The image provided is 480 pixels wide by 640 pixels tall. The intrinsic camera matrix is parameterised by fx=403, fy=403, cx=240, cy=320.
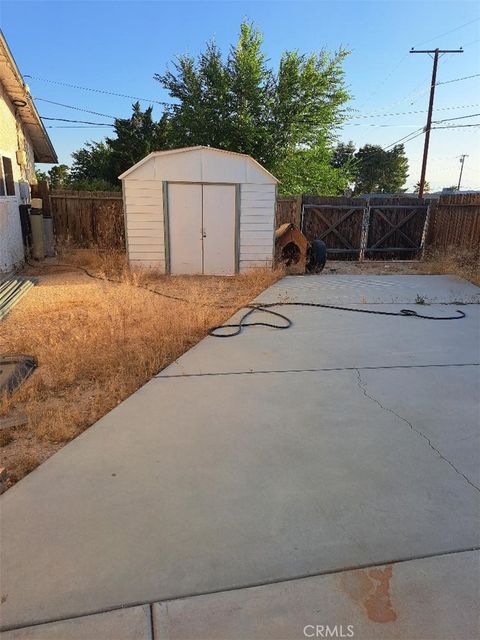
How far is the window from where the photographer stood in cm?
831

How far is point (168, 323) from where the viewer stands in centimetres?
502

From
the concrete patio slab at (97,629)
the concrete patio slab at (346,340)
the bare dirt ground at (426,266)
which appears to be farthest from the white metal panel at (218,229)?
the concrete patio slab at (97,629)

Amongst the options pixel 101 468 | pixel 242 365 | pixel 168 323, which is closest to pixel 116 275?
pixel 168 323

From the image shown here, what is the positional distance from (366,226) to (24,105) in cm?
980

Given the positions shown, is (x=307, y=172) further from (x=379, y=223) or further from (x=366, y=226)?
(x=366, y=226)

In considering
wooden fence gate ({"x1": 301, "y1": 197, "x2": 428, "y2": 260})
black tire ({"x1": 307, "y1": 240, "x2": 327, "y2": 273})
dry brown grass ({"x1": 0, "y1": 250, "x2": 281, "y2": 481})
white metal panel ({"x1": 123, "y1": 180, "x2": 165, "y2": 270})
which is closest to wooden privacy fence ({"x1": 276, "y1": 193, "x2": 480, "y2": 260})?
wooden fence gate ({"x1": 301, "y1": 197, "x2": 428, "y2": 260})

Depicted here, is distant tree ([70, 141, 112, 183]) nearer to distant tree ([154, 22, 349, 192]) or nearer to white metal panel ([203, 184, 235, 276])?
distant tree ([154, 22, 349, 192])

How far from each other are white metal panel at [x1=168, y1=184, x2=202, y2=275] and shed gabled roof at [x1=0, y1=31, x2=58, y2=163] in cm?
362

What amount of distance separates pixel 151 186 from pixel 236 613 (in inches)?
334

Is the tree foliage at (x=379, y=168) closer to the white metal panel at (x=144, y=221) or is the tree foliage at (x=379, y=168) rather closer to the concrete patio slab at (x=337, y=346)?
A: the white metal panel at (x=144, y=221)

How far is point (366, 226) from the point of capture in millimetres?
12336

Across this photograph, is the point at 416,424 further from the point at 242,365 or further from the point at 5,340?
the point at 5,340

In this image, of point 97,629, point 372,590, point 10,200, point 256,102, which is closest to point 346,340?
point 372,590

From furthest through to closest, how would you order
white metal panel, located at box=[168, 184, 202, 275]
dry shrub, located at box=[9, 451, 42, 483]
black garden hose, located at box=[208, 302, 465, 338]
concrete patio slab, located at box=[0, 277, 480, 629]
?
white metal panel, located at box=[168, 184, 202, 275] → black garden hose, located at box=[208, 302, 465, 338] → dry shrub, located at box=[9, 451, 42, 483] → concrete patio slab, located at box=[0, 277, 480, 629]
